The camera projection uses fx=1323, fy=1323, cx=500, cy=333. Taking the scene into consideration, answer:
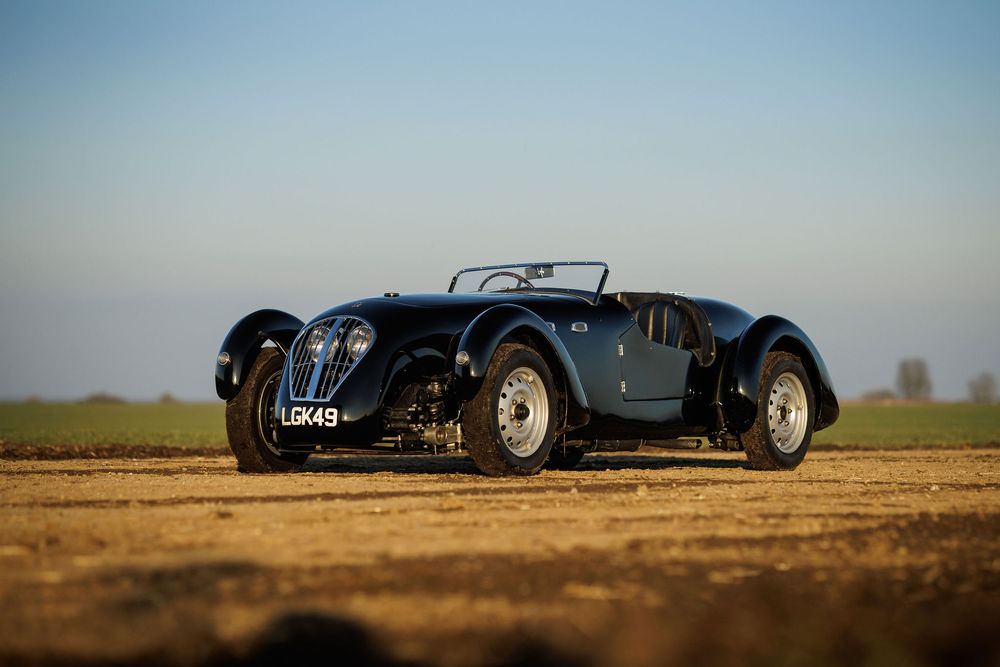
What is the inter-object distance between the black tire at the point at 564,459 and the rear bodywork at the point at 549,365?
991 mm

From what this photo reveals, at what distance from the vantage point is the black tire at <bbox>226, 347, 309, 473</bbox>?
40.7 ft

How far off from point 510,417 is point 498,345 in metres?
0.63

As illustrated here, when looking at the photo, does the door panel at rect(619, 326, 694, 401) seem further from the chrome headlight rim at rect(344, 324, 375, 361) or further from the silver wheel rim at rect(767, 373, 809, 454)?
the chrome headlight rim at rect(344, 324, 375, 361)

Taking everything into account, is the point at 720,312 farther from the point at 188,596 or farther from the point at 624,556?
the point at 188,596

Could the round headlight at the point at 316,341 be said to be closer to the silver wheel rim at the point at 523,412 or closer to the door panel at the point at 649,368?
the silver wheel rim at the point at 523,412

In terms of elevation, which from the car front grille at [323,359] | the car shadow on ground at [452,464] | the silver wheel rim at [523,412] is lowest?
the car shadow on ground at [452,464]

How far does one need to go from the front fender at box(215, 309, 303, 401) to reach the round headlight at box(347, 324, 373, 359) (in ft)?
5.64

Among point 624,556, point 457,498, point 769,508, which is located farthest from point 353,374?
point 624,556

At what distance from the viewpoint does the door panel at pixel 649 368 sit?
12.4m

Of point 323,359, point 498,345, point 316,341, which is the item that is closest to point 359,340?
point 323,359

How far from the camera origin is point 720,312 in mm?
13688

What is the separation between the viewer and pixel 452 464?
14.3m

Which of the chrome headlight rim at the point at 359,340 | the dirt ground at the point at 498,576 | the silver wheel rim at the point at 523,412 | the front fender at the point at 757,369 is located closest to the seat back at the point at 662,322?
the front fender at the point at 757,369

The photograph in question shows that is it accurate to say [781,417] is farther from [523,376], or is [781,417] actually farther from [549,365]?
[523,376]
